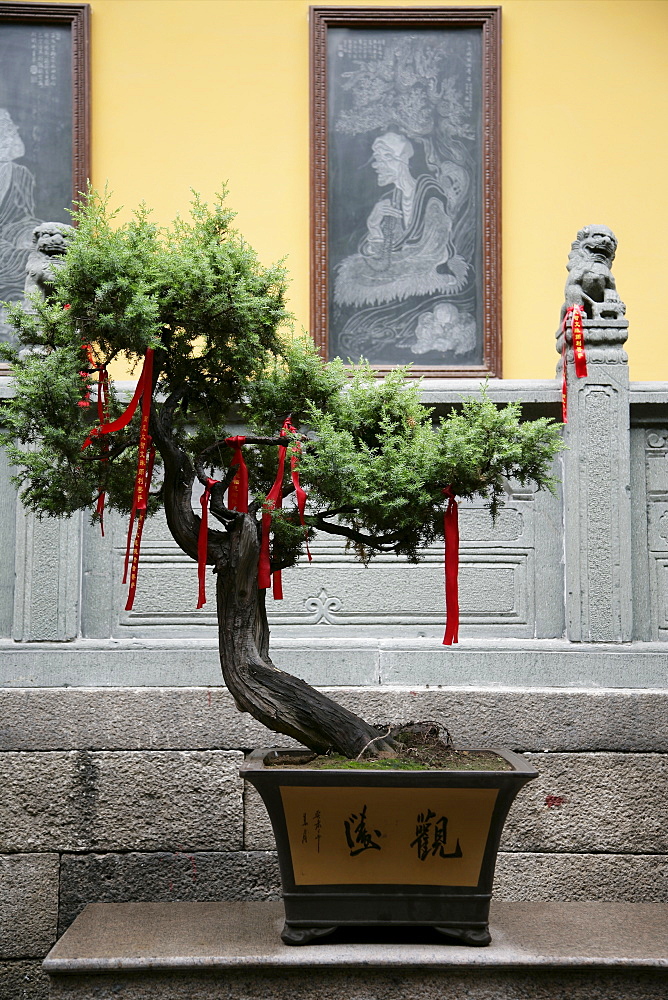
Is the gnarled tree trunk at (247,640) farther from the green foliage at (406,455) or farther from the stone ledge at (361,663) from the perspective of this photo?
the stone ledge at (361,663)

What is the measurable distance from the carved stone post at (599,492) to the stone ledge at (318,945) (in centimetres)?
95

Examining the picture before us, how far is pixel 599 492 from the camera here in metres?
3.68

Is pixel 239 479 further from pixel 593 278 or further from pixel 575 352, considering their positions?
pixel 593 278

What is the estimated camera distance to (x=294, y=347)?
112 inches

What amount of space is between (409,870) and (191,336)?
4.86 feet

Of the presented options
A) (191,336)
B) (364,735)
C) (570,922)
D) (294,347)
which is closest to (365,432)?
(294,347)

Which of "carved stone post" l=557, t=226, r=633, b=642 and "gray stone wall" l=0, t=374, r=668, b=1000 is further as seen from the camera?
"carved stone post" l=557, t=226, r=633, b=642

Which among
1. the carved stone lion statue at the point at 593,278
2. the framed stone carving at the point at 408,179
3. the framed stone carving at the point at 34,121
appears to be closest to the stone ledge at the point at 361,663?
the carved stone lion statue at the point at 593,278

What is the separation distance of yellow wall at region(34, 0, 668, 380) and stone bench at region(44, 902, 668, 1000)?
316 centimetres

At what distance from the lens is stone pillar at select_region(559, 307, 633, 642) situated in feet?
11.9

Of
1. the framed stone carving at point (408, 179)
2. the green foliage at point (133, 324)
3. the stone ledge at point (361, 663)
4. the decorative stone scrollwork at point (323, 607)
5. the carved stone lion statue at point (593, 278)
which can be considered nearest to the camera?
the green foliage at point (133, 324)

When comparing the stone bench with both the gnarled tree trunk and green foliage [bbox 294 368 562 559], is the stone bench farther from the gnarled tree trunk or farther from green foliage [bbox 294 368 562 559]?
green foliage [bbox 294 368 562 559]

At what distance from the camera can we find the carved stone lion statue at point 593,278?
12.7 ft

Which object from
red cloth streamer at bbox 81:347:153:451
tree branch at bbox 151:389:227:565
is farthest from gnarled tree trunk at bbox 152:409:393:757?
red cloth streamer at bbox 81:347:153:451
